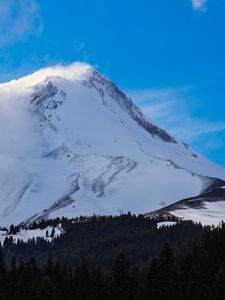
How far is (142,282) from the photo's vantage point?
92438mm

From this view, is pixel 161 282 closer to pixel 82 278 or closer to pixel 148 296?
pixel 148 296

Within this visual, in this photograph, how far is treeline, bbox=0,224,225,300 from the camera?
8112cm

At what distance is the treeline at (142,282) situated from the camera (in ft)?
266

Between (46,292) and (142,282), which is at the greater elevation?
(142,282)

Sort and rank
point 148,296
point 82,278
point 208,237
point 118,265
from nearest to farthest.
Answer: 1. point 148,296
2. point 118,265
3. point 82,278
4. point 208,237

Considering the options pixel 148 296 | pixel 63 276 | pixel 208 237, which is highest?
pixel 208 237

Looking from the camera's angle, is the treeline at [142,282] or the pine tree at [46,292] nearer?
the treeline at [142,282]

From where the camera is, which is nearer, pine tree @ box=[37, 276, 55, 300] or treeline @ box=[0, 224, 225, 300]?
treeline @ box=[0, 224, 225, 300]

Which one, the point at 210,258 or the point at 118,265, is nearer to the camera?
the point at 118,265

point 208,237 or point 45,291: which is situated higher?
point 208,237

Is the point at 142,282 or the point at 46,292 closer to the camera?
the point at 46,292

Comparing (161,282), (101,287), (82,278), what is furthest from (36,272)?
(161,282)

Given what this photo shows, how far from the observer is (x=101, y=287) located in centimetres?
9794

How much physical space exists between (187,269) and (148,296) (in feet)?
83.7
